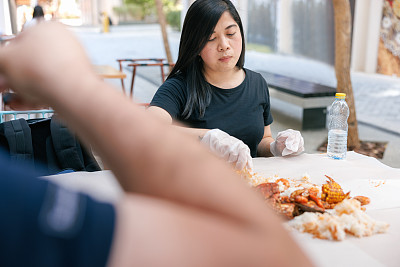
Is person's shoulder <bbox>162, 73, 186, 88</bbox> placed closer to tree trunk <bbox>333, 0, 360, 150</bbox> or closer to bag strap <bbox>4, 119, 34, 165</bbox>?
bag strap <bbox>4, 119, 34, 165</bbox>

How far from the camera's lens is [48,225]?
0.33 metres

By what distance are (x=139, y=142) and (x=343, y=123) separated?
280cm

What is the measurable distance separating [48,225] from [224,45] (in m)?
2.06

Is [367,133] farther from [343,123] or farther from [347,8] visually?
[343,123]

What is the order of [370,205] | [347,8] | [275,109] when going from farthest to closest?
1. [275,109]
2. [347,8]
3. [370,205]

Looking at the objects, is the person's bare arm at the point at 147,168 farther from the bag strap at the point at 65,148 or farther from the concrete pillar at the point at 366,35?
the concrete pillar at the point at 366,35

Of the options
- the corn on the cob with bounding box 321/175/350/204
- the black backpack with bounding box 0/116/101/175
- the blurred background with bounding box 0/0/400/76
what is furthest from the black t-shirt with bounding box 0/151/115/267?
the blurred background with bounding box 0/0/400/76

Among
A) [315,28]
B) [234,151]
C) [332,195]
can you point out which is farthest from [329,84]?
[332,195]

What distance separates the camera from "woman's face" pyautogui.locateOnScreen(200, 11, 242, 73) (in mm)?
2320

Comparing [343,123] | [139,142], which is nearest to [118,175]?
[139,142]

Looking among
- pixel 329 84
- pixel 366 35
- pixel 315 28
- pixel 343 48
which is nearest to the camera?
pixel 343 48

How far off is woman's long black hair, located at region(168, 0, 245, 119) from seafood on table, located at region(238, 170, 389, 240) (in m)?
0.66

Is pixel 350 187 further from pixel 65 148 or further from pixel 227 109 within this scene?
pixel 65 148

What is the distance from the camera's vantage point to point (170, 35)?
20.6 m
